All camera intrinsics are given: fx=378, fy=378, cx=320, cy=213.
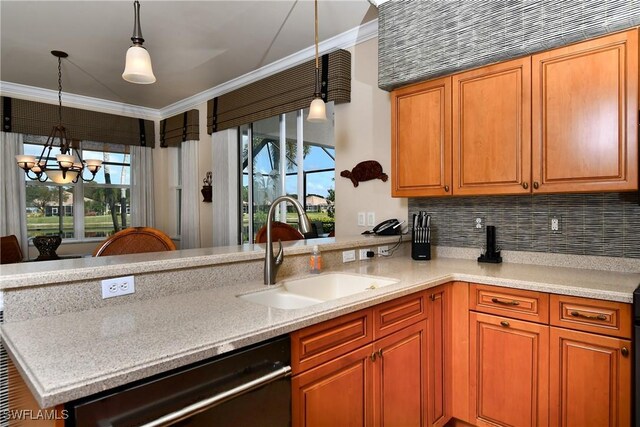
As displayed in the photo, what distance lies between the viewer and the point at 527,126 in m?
2.10

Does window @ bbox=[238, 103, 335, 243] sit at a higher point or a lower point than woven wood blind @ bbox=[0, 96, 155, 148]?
lower

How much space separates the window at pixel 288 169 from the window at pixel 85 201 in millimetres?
2084

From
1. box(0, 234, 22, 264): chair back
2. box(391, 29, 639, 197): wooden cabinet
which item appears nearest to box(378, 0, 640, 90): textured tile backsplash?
box(391, 29, 639, 197): wooden cabinet

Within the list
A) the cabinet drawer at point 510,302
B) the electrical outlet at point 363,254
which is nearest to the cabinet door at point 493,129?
the cabinet drawer at point 510,302

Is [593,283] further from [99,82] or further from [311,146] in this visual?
[99,82]

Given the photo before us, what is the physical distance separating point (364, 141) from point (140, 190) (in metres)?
3.85

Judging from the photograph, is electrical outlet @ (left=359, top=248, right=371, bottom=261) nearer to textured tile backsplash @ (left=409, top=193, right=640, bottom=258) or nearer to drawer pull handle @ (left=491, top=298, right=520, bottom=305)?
textured tile backsplash @ (left=409, top=193, right=640, bottom=258)

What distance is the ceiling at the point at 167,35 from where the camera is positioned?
2.78m

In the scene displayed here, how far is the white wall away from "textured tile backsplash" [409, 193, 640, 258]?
36cm

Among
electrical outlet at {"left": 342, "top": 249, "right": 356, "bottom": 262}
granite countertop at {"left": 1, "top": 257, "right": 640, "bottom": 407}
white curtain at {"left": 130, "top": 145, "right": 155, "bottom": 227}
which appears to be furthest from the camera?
white curtain at {"left": 130, "top": 145, "right": 155, "bottom": 227}

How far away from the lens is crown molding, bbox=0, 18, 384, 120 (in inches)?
126

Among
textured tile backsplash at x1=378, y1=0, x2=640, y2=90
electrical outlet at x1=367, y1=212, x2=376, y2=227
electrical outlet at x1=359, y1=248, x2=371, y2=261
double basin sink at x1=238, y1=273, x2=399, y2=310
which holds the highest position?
textured tile backsplash at x1=378, y1=0, x2=640, y2=90

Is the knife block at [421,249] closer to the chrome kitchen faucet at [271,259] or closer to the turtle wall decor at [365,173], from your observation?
the turtle wall decor at [365,173]

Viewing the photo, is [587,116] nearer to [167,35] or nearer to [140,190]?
[167,35]
